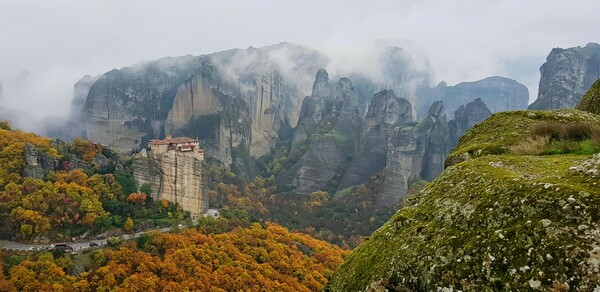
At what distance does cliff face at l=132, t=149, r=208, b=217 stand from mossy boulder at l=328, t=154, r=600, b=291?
2617 inches

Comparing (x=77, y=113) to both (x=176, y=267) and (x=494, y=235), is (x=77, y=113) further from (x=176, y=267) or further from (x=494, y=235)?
(x=494, y=235)

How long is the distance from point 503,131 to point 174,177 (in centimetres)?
6696

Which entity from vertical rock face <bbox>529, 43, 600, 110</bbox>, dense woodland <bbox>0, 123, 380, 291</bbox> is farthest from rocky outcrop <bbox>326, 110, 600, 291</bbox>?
vertical rock face <bbox>529, 43, 600, 110</bbox>

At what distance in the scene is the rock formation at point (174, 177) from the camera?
2687 inches

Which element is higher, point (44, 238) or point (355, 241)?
point (44, 238)

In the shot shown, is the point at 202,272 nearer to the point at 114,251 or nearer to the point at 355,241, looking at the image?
the point at 114,251

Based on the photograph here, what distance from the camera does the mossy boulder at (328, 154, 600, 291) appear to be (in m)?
3.94

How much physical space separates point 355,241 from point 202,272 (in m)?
51.1

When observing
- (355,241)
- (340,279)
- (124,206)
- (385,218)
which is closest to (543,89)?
(385,218)

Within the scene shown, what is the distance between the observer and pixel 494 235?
4531 mm

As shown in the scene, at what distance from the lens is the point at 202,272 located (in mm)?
43125

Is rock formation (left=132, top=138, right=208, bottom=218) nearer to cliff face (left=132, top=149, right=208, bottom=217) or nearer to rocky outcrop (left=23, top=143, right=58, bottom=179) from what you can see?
cliff face (left=132, top=149, right=208, bottom=217)

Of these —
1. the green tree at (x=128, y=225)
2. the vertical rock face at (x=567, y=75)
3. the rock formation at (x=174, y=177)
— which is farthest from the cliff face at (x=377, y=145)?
the green tree at (x=128, y=225)

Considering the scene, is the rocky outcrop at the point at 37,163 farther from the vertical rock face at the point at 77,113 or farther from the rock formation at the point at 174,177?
the vertical rock face at the point at 77,113
